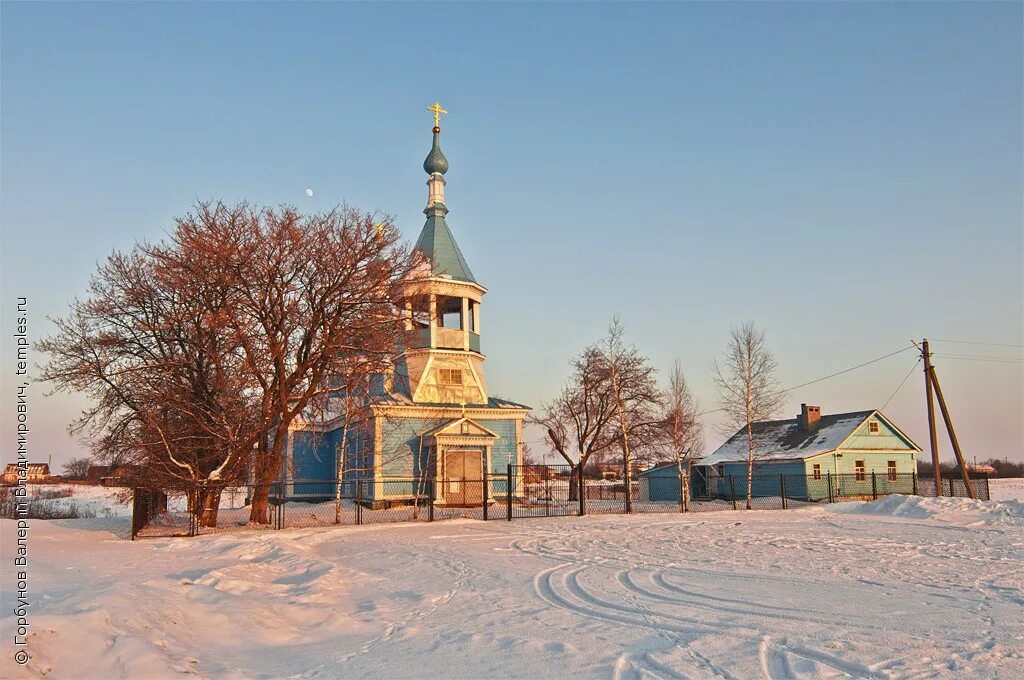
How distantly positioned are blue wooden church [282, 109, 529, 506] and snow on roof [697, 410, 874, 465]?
15.4 m

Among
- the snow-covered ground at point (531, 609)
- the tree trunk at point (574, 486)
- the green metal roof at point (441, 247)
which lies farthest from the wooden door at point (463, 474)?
the snow-covered ground at point (531, 609)

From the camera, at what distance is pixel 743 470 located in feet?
127

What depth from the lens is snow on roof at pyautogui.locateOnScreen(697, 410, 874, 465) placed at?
38.0 meters

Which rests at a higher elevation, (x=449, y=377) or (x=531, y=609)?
(x=449, y=377)

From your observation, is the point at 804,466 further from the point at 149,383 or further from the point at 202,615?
the point at 202,615

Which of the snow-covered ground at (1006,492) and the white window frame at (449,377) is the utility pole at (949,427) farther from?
the white window frame at (449,377)

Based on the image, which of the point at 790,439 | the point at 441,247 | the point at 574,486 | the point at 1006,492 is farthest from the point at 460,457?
the point at 1006,492

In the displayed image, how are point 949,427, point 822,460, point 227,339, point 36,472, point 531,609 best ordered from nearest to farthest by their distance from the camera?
point 531,609, point 227,339, point 949,427, point 822,460, point 36,472

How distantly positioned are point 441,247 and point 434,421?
310 inches

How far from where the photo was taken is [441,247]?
32.8 m

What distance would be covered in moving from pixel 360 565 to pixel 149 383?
11067 millimetres

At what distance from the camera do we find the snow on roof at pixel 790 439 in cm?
3800

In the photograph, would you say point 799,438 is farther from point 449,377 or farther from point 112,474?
point 112,474

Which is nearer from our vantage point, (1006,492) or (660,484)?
(660,484)
